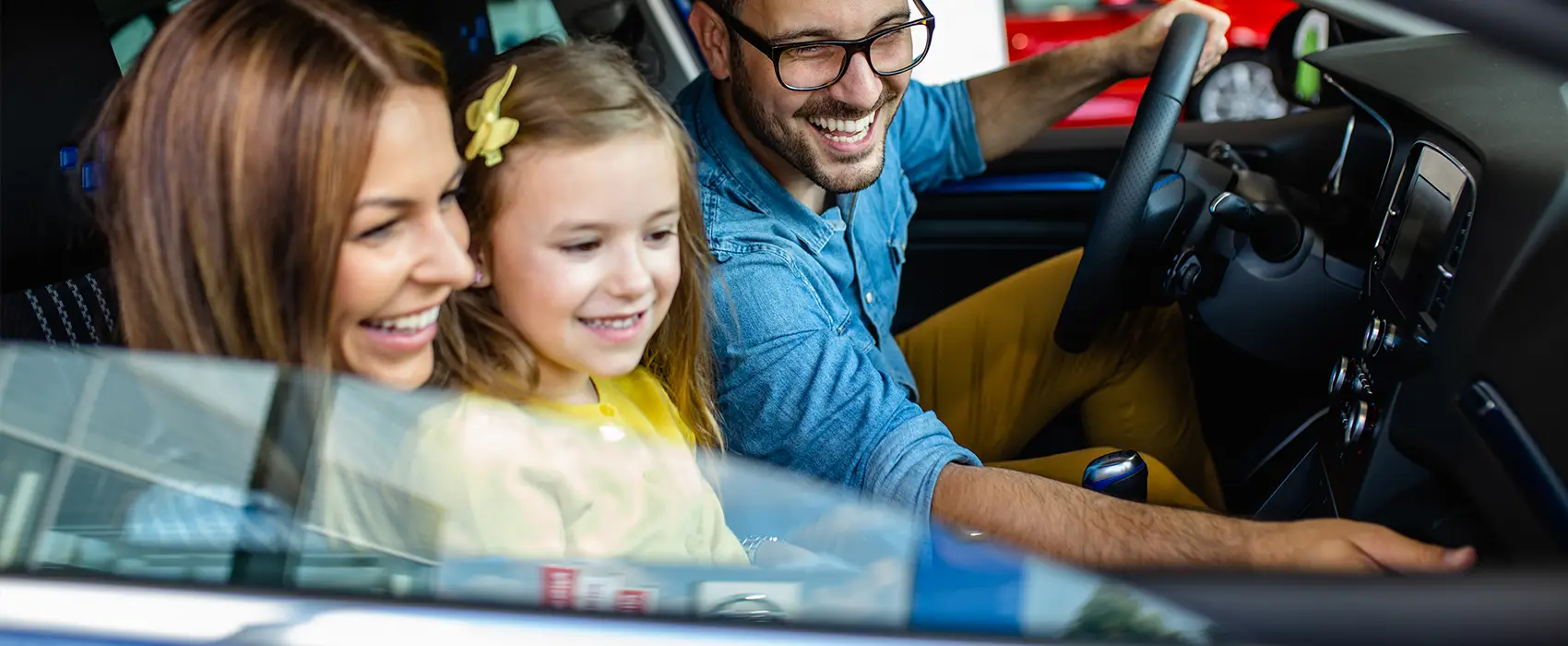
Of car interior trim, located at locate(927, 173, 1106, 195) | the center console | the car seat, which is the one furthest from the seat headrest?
car interior trim, located at locate(927, 173, 1106, 195)

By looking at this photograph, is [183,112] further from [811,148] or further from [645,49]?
[645,49]

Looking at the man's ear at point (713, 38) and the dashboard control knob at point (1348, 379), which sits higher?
the man's ear at point (713, 38)

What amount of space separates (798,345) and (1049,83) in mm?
946

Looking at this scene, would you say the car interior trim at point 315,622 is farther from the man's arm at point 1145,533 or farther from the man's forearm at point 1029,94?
the man's forearm at point 1029,94

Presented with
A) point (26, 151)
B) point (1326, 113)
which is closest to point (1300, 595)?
point (26, 151)

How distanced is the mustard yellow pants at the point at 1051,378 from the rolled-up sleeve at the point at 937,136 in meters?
0.25

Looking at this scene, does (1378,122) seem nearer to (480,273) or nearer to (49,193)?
(480,273)

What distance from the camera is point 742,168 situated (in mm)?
1408

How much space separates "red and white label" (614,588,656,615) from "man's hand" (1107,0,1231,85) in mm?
1200

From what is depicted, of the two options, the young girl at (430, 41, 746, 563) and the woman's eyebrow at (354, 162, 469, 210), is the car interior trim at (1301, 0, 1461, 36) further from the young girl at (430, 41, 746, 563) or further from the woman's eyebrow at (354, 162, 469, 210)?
the woman's eyebrow at (354, 162, 469, 210)

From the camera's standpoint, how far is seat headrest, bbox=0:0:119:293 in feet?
2.91

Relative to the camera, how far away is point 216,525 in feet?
2.86

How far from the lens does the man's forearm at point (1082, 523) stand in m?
0.97

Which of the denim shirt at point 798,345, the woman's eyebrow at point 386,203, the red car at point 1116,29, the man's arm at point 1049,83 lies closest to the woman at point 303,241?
the woman's eyebrow at point 386,203
